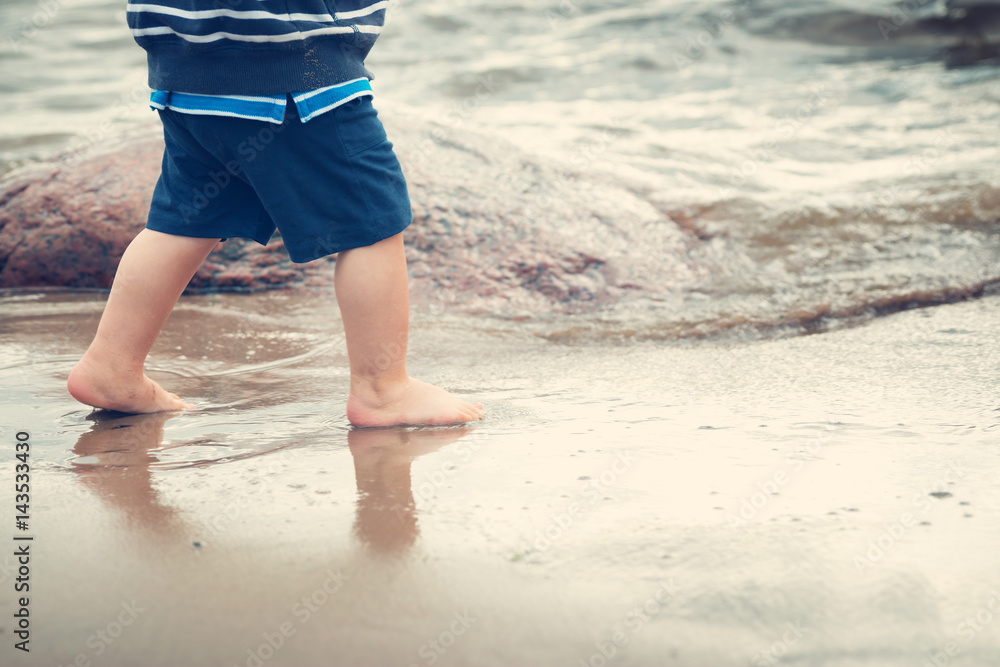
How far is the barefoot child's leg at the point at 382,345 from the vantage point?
1921mm

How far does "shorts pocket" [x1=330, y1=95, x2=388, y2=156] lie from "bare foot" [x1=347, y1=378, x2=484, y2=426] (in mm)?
548

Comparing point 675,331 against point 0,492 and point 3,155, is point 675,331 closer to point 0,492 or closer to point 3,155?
point 0,492

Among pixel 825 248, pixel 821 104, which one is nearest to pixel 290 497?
pixel 825 248

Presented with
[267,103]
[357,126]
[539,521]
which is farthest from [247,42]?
[539,521]

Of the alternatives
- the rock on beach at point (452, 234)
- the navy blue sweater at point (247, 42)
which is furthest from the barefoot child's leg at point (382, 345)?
the rock on beach at point (452, 234)

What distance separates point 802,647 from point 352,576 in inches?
25.5

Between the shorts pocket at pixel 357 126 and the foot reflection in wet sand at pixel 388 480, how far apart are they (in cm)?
63

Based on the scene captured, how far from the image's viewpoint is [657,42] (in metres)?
8.74

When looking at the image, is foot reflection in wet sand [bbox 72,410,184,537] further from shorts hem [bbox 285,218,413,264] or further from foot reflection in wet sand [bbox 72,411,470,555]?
shorts hem [bbox 285,218,413,264]

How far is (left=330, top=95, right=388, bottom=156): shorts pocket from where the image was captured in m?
1.86

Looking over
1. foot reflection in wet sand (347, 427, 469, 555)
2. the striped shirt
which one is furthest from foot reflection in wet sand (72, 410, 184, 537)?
the striped shirt

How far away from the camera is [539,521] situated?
1.46m

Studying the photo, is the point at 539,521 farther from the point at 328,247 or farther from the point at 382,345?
the point at 328,247

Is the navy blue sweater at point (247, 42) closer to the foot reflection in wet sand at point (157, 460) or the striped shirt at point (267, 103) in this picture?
the striped shirt at point (267, 103)
